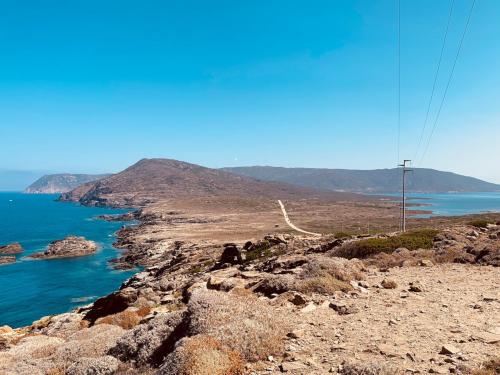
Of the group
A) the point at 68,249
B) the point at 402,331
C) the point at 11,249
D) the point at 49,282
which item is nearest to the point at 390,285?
the point at 402,331

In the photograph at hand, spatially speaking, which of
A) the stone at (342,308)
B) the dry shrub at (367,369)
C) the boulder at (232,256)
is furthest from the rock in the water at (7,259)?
the dry shrub at (367,369)

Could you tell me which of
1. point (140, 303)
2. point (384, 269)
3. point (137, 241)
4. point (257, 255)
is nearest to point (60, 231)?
point (137, 241)

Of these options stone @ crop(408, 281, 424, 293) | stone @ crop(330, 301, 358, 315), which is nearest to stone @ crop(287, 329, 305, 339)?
stone @ crop(330, 301, 358, 315)

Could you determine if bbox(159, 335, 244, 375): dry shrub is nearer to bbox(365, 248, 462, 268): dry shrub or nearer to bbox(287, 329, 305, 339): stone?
bbox(287, 329, 305, 339): stone

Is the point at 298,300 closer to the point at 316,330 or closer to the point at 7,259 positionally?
the point at 316,330

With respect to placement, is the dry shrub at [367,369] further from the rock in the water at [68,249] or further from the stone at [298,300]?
the rock in the water at [68,249]
